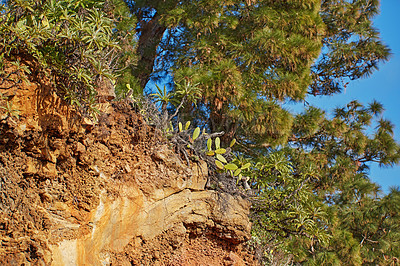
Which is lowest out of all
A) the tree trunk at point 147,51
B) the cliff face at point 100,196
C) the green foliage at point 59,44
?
the cliff face at point 100,196

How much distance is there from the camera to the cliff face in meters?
2.21

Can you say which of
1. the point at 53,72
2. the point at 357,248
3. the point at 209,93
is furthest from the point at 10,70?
the point at 357,248

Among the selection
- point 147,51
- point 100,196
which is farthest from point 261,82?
point 100,196

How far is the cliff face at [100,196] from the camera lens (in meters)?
2.21

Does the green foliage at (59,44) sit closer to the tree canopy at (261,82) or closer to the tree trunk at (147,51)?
the tree canopy at (261,82)

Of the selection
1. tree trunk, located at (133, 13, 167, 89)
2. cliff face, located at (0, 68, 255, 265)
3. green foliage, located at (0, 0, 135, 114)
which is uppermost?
tree trunk, located at (133, 13, 167, 89)

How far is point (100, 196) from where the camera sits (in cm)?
255

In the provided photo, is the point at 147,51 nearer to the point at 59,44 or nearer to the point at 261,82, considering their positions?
the point at 261,82

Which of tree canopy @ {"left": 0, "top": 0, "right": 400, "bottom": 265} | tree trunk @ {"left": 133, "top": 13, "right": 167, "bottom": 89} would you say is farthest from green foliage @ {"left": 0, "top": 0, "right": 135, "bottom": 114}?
tree trunk @ {"left": 133, "top": 13, "right": 167, "bottom": 89}

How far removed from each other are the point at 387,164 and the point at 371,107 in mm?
1295

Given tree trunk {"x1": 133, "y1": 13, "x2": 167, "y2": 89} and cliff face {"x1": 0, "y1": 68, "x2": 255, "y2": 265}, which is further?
tree trunk {"x1": 133, "y1": 13, "x2": 167, "y2": 89}

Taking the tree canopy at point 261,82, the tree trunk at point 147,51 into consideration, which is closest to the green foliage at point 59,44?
the tree canopy at point 261,82

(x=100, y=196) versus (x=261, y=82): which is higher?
(x=261, y=82)

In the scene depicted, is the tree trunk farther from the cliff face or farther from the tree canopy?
the cliff face
